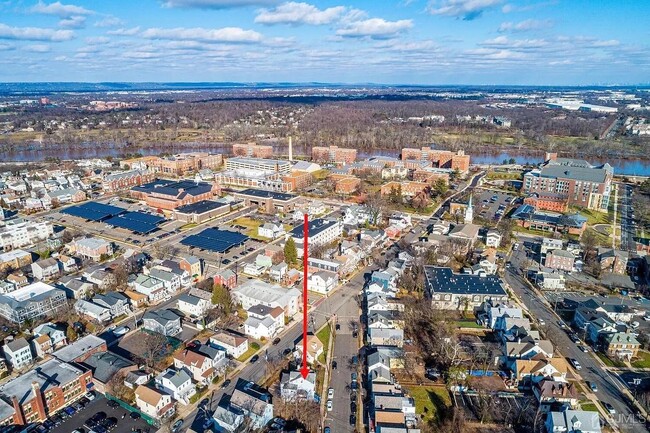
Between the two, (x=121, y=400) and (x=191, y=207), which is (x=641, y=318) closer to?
(x=121, y=400)

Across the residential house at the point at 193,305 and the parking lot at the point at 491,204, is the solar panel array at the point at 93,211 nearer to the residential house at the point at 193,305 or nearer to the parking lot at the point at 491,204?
the residential house at the point at 193,305

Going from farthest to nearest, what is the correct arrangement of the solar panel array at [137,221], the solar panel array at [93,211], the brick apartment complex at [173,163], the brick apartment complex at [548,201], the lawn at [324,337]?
the brick apartment complex at [173,163]
the brick apartment complex at [548,201]
the solar panel array at [93,211]
the solar panel array at [137,221]
the lawn at [324,337]

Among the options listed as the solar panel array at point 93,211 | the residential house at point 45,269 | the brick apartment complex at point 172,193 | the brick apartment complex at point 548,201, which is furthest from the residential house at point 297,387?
the brick apartment complex at point 548,201

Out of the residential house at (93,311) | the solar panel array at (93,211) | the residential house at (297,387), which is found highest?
the solar panel array at (93,211)

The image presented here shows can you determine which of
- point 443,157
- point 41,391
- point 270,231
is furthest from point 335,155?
point 41,391

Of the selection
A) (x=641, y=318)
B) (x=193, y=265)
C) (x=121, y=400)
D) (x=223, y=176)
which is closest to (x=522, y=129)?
(x=223, y=176)

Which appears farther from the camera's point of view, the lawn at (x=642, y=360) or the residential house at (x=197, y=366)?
the lawn at (x=642, y=360)

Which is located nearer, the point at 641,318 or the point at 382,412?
the point at 382,412
